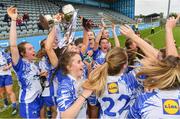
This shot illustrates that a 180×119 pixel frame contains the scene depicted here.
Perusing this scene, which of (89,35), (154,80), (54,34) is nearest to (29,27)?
(89,35)

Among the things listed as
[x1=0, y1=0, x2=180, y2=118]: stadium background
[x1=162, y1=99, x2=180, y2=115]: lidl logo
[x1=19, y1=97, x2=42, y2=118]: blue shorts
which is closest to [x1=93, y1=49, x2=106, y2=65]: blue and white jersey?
[x1=19, y1=97, x2=42, y2=118]: blue shorts

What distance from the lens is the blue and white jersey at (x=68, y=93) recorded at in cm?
308

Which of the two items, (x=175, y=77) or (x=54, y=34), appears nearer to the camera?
(x=175, y=77)

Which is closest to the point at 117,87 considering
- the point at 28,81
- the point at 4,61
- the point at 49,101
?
the point at 28,81

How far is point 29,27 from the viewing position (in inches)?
918

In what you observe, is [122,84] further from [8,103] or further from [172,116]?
[8,103]

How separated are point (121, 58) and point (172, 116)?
1.01 m

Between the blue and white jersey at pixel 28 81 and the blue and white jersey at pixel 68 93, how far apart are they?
5.68 feet

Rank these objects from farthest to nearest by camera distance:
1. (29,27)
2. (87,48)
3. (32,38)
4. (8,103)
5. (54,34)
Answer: (29,27) < (32,38) < (8,103) < (87,48) < (54,34)

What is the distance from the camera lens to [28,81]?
5.23 m

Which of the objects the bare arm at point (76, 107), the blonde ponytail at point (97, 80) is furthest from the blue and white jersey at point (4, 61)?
the bare arm at point (76, 107)

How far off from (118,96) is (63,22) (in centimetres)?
238

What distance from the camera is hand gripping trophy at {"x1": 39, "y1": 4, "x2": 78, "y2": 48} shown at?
15.7 feet

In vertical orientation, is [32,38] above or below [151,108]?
below
